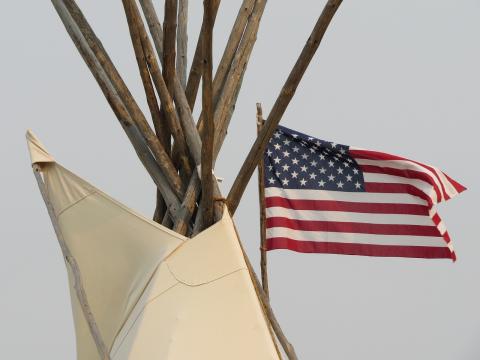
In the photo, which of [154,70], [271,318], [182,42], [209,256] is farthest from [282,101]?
[271,318]

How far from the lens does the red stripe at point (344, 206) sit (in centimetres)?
687

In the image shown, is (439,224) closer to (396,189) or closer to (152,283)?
(396,189)

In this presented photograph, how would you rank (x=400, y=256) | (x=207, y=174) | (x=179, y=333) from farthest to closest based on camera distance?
1. (x=400, y=256)
2. (x=207, y=174)
3. (x=179, y=333)

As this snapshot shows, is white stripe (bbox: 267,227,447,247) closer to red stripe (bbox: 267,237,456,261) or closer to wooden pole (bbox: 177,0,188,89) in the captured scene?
red stripe (bbox: 267,237,456,261)

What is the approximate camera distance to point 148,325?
17.3 ft

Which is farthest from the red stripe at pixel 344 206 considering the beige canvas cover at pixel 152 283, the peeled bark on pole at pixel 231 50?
the beige canvas cover at pixel 152 283

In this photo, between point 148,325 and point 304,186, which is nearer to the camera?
point 148,325

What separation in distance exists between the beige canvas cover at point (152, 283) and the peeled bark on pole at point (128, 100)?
304 mm

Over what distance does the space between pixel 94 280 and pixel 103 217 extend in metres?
0.28

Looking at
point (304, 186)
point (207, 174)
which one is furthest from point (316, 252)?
point (207, 174)

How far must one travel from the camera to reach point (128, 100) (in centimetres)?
583

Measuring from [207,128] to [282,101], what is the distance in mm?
380

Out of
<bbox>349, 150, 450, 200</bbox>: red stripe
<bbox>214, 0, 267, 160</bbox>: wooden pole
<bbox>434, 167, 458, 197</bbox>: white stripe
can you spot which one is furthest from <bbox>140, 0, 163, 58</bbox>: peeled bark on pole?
<bbox>434, 167, 458, 197</bbox>: white stripe

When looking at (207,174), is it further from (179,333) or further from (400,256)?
(400,256)
